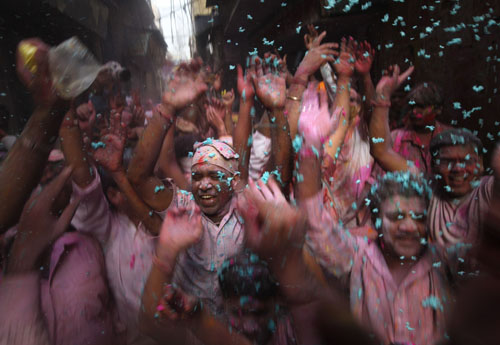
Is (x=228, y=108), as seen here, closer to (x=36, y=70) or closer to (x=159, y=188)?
(x=159, y=188)

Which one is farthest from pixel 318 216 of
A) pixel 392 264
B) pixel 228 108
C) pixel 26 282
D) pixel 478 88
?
pixel 478 88

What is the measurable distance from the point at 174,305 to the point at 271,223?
1.08ft

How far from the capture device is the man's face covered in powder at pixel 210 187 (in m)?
1.13

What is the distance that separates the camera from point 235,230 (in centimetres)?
115

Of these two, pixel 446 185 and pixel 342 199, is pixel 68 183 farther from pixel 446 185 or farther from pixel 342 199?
pixel 446 185

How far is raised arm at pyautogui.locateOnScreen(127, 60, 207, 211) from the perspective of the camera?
116cm

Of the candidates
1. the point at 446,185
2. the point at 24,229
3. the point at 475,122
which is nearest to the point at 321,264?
the point at 446,185

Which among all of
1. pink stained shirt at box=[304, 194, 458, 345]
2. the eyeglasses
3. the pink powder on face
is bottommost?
the pink powder on face

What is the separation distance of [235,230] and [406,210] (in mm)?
572

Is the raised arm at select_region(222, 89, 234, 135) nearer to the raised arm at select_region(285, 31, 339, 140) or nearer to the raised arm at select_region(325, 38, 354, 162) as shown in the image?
the raised arm at select_region(285, 31, 339, 140)

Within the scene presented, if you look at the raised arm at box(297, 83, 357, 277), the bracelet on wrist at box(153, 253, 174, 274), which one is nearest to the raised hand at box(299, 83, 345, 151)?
the raised arm at box(297, 83, 357, 277)

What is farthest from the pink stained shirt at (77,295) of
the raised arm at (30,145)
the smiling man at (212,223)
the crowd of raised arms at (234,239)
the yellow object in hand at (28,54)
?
the yellow object in hand at (28,54)

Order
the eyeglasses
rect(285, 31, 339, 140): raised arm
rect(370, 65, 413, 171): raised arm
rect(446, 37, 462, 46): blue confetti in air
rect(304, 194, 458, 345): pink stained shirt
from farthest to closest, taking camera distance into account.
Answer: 1. rect(446, 37, 462, 46): blue confetti in air
2. rect(285, 31, 339, 140): raised arm
3. rect(370, 65, 413, 171): raised arm
4. the eyeglasses
5. rect(304, 194, 458, 345): pink stained shirt

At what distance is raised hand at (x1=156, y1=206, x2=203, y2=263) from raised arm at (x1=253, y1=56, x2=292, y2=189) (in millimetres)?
432
